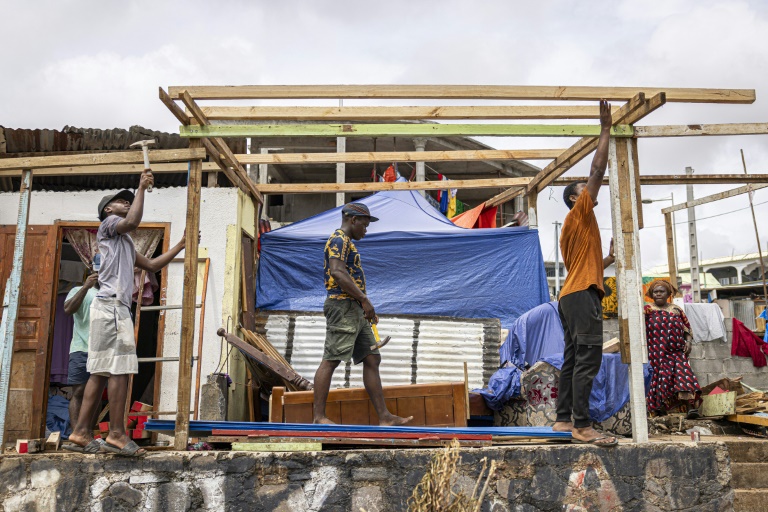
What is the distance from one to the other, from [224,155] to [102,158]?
1383 mm

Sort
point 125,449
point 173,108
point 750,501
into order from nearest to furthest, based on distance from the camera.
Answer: point 125,449 → point 173,108 → point 750,501

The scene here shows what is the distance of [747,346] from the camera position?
414 inches

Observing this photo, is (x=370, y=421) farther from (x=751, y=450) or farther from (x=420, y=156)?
(x=751, y=450)

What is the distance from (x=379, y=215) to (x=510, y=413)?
3382 millimetres

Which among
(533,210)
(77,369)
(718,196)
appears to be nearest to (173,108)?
(77,369)

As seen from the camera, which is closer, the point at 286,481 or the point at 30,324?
the point at 286,481

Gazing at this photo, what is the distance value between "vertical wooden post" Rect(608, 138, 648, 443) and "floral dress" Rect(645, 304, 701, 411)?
284cm

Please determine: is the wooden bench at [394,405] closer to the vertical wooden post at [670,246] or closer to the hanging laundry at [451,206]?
the vertical wooden post at [670,246]

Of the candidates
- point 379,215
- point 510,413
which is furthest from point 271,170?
point 510,413

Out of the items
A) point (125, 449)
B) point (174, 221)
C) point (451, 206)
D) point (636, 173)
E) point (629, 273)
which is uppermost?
point (451, 206)

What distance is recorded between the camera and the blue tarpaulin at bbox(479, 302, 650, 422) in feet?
21.2

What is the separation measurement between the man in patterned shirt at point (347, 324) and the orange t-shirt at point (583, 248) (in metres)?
1.52

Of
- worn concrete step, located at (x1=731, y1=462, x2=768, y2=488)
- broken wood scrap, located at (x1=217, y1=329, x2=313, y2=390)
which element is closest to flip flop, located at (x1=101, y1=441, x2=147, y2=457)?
broken wood scrap, located at (x1=217, y1=329, x2=313, y2=390)

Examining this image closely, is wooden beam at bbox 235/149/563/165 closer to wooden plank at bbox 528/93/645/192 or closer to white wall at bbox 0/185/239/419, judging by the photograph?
wooden plank at bbox 528/93/645/192
